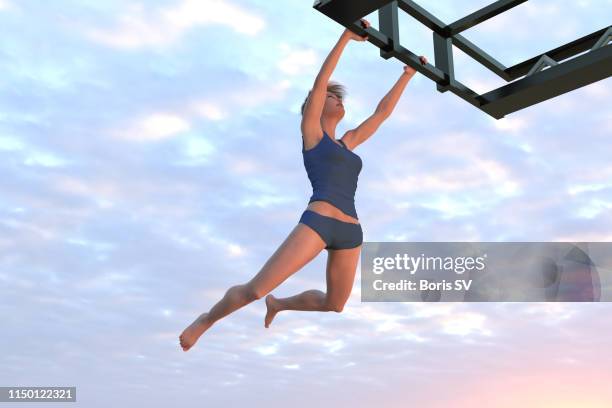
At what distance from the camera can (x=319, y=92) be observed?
4004 mm

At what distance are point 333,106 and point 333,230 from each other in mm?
834

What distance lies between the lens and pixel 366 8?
3.57 metres

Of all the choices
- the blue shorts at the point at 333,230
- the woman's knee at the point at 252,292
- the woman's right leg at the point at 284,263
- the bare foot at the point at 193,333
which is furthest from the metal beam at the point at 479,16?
the bare foot at the point at 193,333

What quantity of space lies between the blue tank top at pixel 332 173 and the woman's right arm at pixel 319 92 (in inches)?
3.7

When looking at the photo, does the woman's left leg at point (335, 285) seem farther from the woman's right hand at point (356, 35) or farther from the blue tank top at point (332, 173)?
the woman's right hand at point (356, 35)

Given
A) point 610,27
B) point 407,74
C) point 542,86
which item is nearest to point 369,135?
point 407,74

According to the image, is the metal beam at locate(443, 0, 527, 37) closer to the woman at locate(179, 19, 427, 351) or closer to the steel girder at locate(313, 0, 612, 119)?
the steel girder at locate(313, 0, 612, 119)

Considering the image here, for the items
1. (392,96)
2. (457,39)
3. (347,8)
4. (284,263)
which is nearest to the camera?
(347,8)

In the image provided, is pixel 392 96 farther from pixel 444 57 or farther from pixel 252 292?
pixel 252 292

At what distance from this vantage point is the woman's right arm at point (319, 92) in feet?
12.7

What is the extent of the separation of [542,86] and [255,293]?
2154mm

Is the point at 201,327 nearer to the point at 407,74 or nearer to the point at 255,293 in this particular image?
the point at 255,293

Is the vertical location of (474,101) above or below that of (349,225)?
above

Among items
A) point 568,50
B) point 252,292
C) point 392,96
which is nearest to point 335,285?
point 252,292
